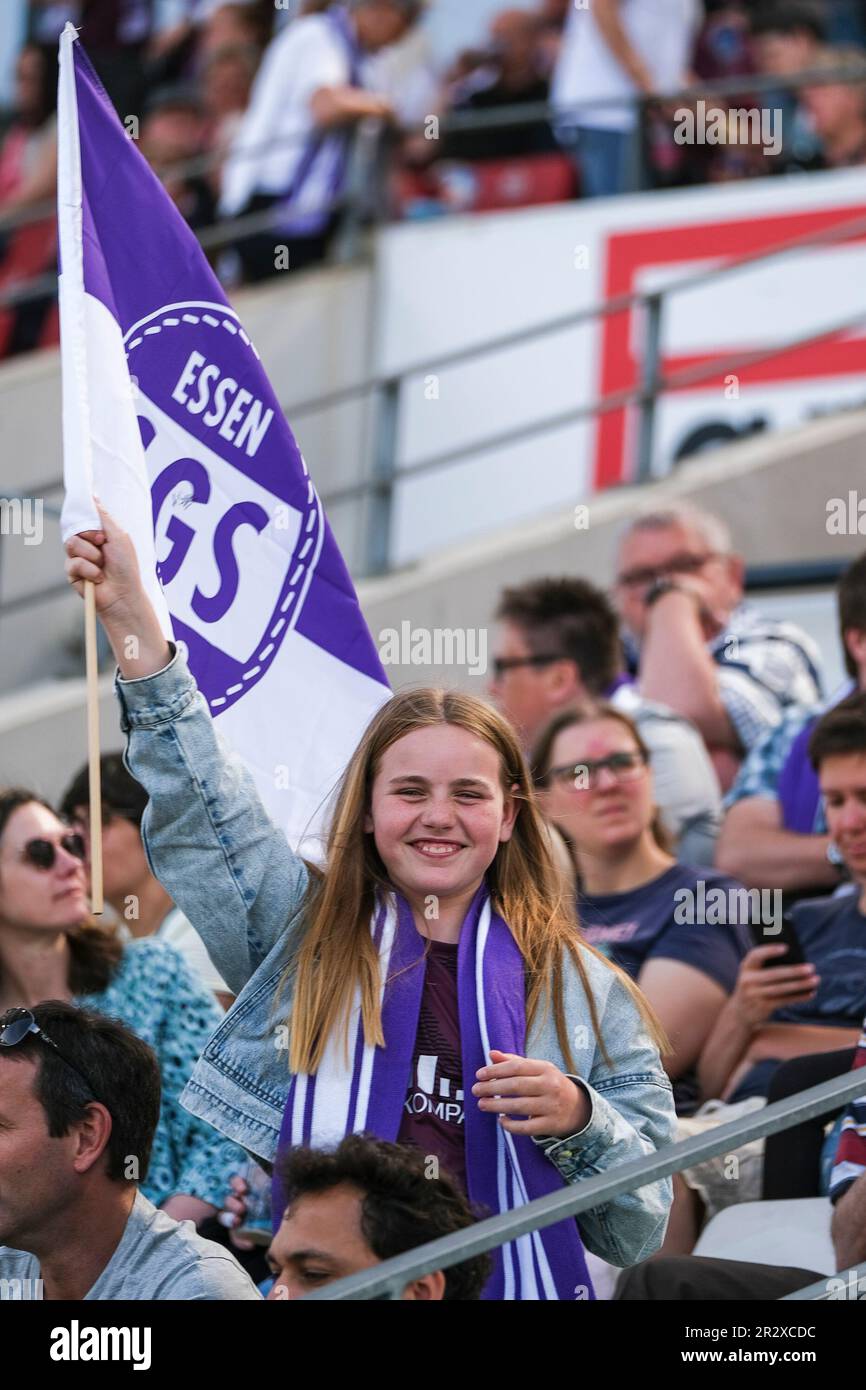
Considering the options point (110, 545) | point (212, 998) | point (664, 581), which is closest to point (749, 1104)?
point (212, 998)

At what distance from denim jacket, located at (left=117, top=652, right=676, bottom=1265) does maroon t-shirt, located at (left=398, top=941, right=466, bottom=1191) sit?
0.44 ft

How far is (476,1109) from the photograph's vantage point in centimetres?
366

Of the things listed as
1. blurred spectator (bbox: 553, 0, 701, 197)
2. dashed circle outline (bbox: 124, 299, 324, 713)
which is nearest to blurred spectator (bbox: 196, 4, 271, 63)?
blurred spectator (bbox: 553, 0, 701, 197)

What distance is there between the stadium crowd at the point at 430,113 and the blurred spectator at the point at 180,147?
11 mm

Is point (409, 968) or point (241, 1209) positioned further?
point (241, 1209)

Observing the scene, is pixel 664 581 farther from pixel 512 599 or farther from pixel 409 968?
pixel 409 968

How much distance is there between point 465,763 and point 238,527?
0.87 meters

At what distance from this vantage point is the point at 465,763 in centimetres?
386

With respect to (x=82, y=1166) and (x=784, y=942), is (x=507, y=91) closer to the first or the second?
(x=784, y=942)

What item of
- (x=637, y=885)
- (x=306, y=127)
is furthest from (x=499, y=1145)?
(x=306, y=127)

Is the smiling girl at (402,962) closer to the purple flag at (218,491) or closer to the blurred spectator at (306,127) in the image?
the purple flag at (218,491)

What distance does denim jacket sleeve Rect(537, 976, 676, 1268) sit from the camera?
361cm

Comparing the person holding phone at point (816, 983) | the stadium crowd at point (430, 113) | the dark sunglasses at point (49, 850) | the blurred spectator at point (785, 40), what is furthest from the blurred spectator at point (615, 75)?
the dark sunglasses at point (49, 850)

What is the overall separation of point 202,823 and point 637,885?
216 cm
